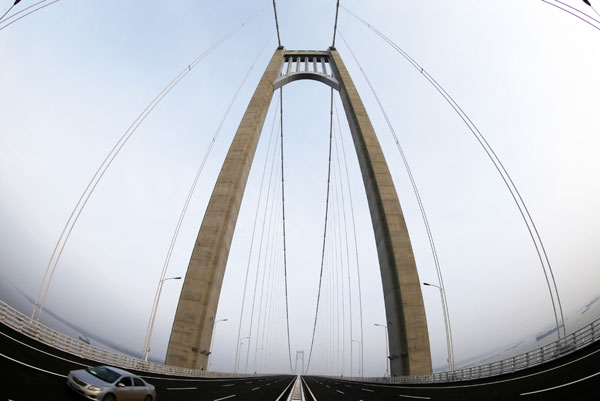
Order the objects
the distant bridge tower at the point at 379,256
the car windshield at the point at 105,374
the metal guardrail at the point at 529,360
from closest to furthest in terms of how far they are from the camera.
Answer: the car windshield at the point at 105,374 < the metal guardrail at the point at 529,360 < the distant bridge tower at the point at 379,256

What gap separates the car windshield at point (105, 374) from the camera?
23.6 feet

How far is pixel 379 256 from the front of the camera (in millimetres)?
24234

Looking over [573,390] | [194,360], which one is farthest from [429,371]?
[194,360]

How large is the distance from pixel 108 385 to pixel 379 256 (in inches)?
822

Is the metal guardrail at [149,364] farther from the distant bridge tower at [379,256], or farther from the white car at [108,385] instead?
the white car at [108,385]

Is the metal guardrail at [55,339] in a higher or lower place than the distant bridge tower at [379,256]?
lower

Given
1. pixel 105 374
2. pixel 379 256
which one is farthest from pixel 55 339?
pixel 379 256

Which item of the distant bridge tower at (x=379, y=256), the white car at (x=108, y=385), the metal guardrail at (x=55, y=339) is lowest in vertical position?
the white car at (x=108, y=385)

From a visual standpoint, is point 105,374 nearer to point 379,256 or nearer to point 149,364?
point 149,364

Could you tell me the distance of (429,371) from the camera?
1919cm

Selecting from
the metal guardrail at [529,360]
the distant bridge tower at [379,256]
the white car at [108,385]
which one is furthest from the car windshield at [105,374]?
the metal guardrail at [529,360]

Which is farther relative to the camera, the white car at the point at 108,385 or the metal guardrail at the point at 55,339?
the metal guardrail at the point at 55,339

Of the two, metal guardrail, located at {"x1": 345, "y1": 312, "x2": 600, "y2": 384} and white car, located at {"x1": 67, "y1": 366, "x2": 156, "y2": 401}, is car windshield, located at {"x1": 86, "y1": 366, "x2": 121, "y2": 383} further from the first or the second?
metal guardrail, located at {"x1": 345, "y1": 312, "x2": 600, "y2": 384}

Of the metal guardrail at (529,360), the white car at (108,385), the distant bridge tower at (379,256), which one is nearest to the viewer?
the white car at (108,385)
